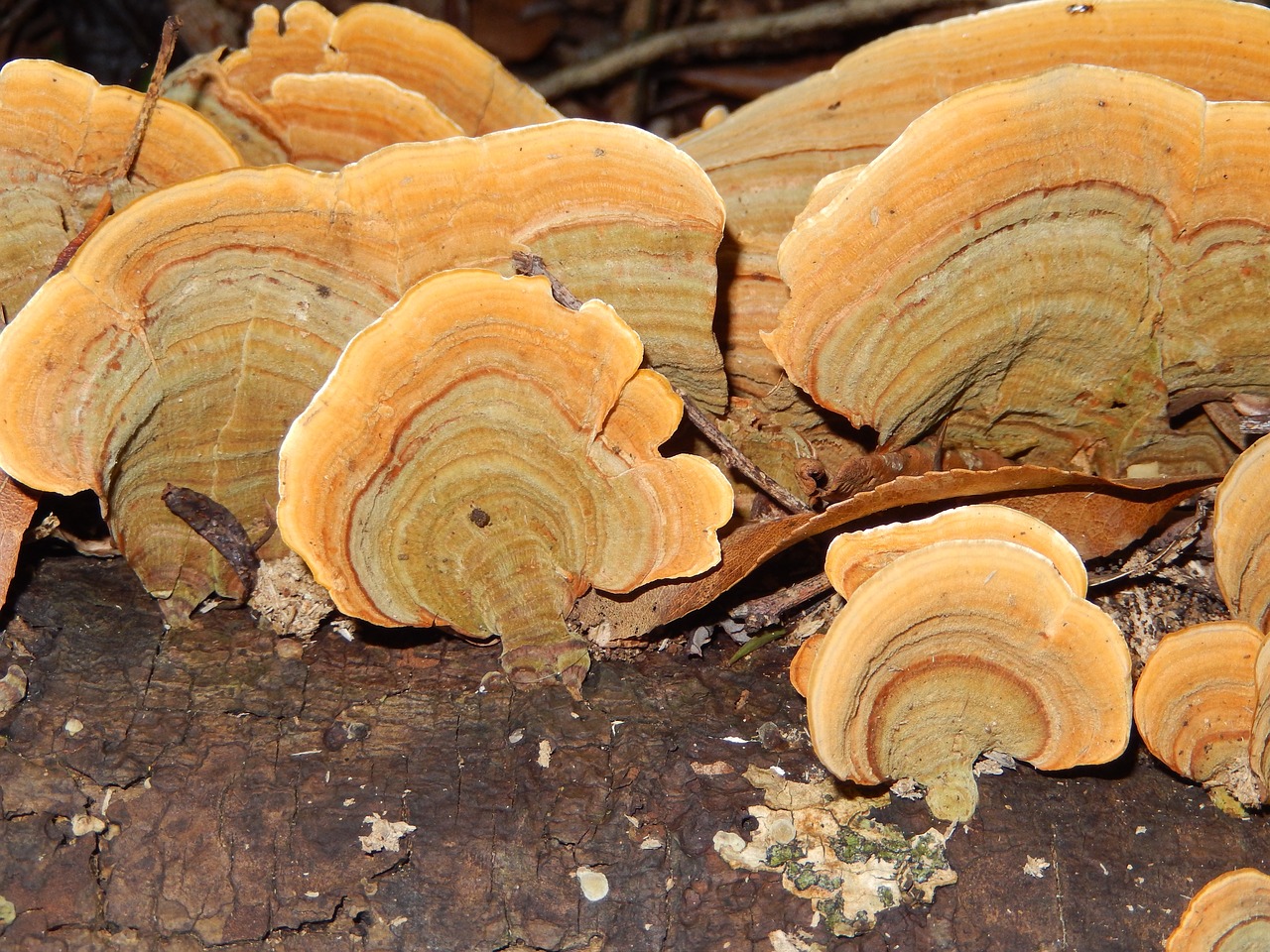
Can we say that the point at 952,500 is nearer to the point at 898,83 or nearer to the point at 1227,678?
the point at 1227,678

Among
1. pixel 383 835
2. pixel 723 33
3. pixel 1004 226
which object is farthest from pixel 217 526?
pixel 723 33

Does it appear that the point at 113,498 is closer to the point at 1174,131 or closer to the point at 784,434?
the point at 784,434

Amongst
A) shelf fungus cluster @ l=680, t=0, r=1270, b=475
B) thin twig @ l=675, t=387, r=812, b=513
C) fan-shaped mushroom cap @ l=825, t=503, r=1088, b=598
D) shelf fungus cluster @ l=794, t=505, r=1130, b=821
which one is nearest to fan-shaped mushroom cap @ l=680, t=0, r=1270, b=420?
shelf fungus cluster @ l=680, t=0, r=1270, b=475

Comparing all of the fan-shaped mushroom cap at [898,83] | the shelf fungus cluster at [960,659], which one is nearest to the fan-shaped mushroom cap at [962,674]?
the shelf fungus cluster at [960,659]

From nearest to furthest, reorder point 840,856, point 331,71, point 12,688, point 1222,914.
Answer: point 1222,914
point 840,856
point 12,688
point 331,71

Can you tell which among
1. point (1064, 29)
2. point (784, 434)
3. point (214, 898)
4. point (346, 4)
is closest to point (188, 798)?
point (214, 898)

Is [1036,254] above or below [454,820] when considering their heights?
above

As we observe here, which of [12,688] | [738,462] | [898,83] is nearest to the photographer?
[12,688]
